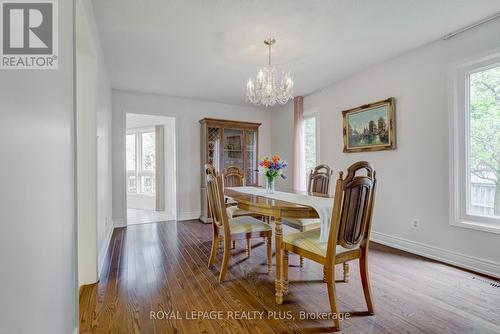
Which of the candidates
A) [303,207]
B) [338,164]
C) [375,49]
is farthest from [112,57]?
[338,164]

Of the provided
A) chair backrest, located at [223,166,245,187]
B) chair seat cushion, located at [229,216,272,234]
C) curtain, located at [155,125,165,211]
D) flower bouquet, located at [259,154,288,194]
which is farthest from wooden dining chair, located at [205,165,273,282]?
curtain, located at [155,125,165,211]

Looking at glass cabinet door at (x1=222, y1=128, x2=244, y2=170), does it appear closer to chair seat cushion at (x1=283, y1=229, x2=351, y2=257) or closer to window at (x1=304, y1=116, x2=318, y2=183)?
window at (x1=304, y1=116, x2=318, y2=183)

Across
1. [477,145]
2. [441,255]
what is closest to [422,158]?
[477,145]

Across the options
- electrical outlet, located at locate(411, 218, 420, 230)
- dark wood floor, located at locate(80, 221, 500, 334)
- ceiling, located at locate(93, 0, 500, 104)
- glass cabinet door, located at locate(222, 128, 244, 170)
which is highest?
ceiling, located at locate(93, 0, 500, 104)

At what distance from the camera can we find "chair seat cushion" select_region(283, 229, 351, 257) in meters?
1.77

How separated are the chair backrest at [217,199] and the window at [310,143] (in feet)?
8.64

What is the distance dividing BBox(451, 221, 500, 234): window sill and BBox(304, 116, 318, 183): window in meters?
2.30

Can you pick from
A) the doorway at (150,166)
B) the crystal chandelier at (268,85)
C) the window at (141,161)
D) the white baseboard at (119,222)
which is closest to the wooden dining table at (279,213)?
the crystal chandelier at (268,85)

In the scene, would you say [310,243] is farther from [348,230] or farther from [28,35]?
[28,35]

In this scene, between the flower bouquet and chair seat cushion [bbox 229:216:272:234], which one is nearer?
chair seat cushion [bbox 229:216:272:234]

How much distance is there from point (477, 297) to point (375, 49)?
8.76ft

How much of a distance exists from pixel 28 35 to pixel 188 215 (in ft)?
13.7

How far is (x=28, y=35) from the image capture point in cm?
101

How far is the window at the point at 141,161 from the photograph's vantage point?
6258 mm
